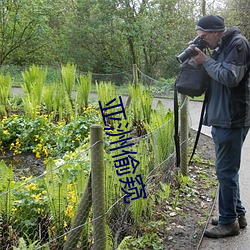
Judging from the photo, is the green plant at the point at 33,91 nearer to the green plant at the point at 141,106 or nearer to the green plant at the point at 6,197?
the green plant at the point at 141,106

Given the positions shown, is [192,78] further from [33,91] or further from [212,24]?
[33,91]

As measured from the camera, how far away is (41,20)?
1564 centimetres

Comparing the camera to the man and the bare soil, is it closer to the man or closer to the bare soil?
the man

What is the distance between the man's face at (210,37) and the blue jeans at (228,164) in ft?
2.28

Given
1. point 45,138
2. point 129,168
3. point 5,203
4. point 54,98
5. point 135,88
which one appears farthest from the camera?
point 54,98

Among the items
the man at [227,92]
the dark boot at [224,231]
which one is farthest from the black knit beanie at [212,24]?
the dark boot at [224,231]

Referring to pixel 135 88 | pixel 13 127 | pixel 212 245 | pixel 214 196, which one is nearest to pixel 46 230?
pixel 212 245

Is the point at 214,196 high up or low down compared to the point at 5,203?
down

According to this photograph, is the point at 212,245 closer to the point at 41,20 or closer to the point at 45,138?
the point at 45,138

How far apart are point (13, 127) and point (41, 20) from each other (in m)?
10.7

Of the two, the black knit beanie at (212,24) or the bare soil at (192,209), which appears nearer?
the black knit beanie at (212,24)

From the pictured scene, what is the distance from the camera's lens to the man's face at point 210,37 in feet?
9.98

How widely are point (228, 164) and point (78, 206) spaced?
134 centimetres

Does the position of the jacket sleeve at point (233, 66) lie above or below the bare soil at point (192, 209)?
above
